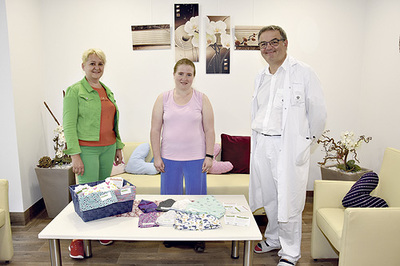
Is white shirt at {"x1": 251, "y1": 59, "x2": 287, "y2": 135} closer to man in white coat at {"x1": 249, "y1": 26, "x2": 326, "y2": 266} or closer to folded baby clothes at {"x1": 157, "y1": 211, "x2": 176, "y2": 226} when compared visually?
man in white coat at {"x1": 249, "y1": 26, "x2": 326, "y2": 266}

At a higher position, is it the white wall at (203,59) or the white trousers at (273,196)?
the white wall at (203,59)

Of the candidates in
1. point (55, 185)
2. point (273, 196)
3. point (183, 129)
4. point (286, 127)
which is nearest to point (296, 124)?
point (286, 127)

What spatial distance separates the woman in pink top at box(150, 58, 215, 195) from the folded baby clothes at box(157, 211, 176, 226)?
1.50 ft

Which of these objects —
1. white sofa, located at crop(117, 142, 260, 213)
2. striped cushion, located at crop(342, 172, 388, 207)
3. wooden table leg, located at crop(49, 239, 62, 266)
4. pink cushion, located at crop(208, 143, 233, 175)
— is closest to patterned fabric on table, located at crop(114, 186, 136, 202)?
wooden table leg, located at crop(49, 239, 62, 266)

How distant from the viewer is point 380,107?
9.88 feet

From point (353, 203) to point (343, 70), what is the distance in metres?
1.97

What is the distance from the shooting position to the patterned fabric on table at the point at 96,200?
64.9 inches

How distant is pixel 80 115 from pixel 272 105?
4.53ft

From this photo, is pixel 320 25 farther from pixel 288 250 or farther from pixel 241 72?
pixel 288 250

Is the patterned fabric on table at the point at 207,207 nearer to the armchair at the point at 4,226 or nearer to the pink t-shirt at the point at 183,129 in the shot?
the pink t-shirt at the point at 183,129

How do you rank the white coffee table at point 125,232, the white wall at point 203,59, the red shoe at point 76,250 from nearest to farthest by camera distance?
the white coffee table at point 125,232, the red shoe at point 76,250, the white wall at point 203,59

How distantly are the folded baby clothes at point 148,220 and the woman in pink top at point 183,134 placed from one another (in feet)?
1.54

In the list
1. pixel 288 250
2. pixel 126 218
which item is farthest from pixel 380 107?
pixel 126 218

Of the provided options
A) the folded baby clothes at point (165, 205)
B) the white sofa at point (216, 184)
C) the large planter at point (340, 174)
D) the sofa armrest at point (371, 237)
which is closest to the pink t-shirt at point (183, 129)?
the folded baby clothes at point (165, 205)
